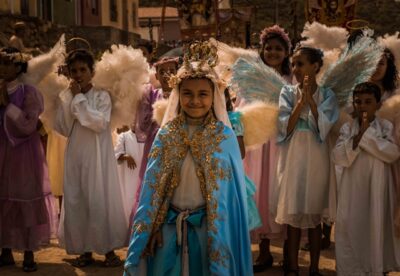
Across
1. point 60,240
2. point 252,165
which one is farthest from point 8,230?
point 252,165

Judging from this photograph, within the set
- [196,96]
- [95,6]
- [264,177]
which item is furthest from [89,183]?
[95,6]

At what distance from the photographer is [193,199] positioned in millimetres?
3994

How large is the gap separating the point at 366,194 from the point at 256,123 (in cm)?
94

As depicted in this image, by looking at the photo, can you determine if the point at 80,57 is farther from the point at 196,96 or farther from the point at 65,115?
the point at 196,96

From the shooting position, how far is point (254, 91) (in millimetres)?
5504

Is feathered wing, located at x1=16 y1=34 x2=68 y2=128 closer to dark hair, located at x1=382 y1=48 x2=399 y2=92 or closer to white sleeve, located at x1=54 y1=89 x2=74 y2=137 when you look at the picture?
white sleeve, located at x1=54 y1=89 x2=74 y2=137

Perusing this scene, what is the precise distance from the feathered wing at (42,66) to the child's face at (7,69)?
13 cm

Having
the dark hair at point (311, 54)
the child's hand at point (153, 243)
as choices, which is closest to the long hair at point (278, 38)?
the dark hair at point (311, 54)

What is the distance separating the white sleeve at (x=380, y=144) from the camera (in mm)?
4898

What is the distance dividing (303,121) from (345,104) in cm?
36

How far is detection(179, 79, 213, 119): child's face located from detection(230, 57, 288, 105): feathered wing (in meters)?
1.47

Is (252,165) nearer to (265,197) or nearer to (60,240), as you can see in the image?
(265,197)

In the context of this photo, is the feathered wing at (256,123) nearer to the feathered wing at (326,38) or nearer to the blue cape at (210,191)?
the blue cape at (210,191)

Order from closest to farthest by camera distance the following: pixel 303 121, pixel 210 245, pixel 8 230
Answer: pixel 210 245
pixel 303 121
pixel 8 230
